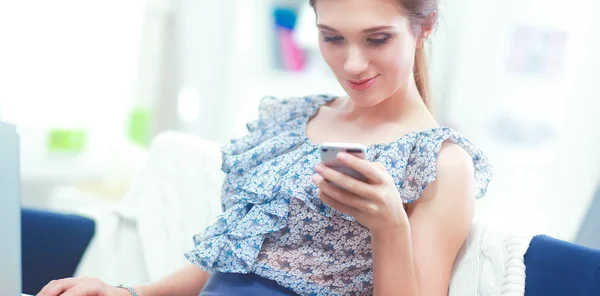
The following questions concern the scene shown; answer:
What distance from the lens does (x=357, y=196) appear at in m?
0.98

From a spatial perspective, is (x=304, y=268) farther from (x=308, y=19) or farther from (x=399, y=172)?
(x=308, y=19)

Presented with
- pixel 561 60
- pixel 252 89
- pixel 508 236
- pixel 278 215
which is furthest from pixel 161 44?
pixel 508 236

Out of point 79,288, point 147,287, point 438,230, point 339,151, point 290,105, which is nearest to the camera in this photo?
point 339,151

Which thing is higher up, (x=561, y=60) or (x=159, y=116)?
(x=561, y=60)

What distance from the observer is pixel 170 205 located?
170 cm

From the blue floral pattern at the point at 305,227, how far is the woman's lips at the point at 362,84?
4.2 inches

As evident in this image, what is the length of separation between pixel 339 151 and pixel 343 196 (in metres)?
0.08

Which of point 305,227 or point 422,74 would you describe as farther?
point 422,74

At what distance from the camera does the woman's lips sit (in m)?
1.17

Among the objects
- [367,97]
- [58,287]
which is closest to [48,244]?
[58,287]

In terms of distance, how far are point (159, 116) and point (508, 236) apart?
2.26m

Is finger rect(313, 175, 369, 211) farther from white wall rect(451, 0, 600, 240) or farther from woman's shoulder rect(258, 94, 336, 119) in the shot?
white wall rect(451, 0, 600, 240)

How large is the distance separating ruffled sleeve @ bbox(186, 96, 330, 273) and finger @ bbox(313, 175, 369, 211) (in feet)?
0.75

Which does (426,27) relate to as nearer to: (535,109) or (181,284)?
(181,284)
